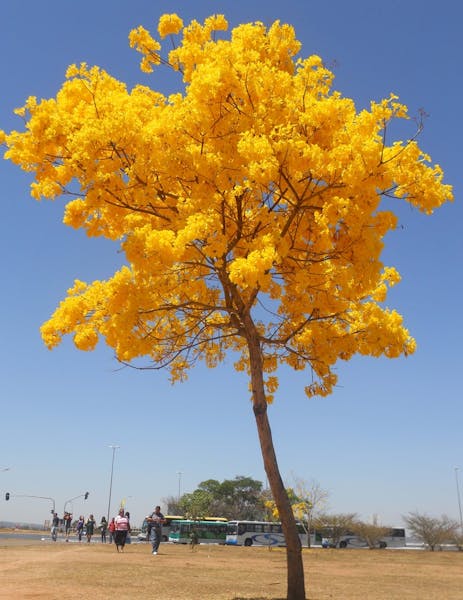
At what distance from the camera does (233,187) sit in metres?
9.32

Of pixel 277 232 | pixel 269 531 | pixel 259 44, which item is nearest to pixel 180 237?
pixel 277 232

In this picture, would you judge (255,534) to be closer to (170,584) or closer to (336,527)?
(336,527)

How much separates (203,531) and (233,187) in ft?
150

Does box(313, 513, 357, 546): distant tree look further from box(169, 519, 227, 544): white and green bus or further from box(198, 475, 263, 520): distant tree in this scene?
box(198, 475, 263, 520): distant tree

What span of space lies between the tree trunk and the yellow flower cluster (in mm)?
647

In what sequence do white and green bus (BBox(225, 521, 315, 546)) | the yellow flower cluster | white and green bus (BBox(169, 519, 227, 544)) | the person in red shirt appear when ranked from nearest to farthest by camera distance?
the yellow flower cluster
the person in red shirt
white and green bus (BBox(169, 519, 227, 544))
white and green bus (BBox(225, 521, 315, 546))

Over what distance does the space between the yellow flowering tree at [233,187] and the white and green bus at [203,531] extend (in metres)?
41.8

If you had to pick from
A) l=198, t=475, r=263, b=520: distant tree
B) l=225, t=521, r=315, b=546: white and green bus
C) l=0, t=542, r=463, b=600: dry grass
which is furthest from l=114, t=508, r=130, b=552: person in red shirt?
l=198, t=475, r=263, b=520: distant tree

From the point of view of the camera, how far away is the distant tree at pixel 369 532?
167 ft

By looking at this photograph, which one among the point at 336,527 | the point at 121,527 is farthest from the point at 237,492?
the point at 121,527

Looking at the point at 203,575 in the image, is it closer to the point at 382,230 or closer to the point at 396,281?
the point at 396,281

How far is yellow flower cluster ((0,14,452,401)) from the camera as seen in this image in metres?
8.30

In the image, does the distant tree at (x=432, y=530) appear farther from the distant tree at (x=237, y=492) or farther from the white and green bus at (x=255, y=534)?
the distant tree at (x=237, y=492)

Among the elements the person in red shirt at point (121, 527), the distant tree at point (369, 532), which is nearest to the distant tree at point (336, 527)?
the distant tree at point (369, 532)
